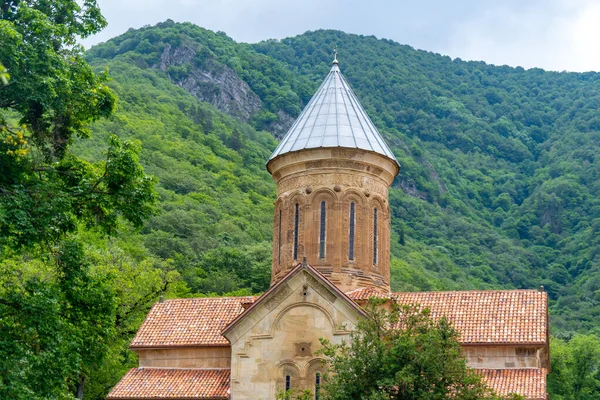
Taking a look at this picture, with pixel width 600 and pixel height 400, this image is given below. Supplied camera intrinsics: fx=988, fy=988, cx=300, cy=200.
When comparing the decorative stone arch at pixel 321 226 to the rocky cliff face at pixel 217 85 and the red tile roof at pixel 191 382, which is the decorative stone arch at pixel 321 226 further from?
the rocky cliff face at pixel 217 85

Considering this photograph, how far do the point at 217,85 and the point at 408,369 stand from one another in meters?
82.2

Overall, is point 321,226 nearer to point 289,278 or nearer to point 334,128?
point 334,128

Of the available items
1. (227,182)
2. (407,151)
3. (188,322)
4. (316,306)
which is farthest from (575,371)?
(407,151)

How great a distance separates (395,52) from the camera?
352 ft

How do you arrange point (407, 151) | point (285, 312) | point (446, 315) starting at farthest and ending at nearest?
point (407, 151)
point (446, 315)
point (285, 312)

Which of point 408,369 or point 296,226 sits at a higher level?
point 296,226

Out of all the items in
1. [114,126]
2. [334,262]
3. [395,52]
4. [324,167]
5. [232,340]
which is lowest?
[232,340]

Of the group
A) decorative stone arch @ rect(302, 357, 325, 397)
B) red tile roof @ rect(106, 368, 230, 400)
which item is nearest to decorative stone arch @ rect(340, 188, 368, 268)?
decorative stone arch @ rect(302, 357, 325, 397)

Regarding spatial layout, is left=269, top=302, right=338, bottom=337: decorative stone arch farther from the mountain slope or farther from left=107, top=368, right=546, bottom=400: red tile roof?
the mountain slope

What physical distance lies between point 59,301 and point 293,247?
8771mm

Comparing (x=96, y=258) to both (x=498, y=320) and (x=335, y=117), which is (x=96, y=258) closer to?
(x=335, y=117)

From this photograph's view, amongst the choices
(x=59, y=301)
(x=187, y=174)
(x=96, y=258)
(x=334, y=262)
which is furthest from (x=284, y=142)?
(x=187, y=174)

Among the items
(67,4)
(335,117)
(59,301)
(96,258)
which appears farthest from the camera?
(96,258)

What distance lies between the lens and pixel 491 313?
71.5 ft
